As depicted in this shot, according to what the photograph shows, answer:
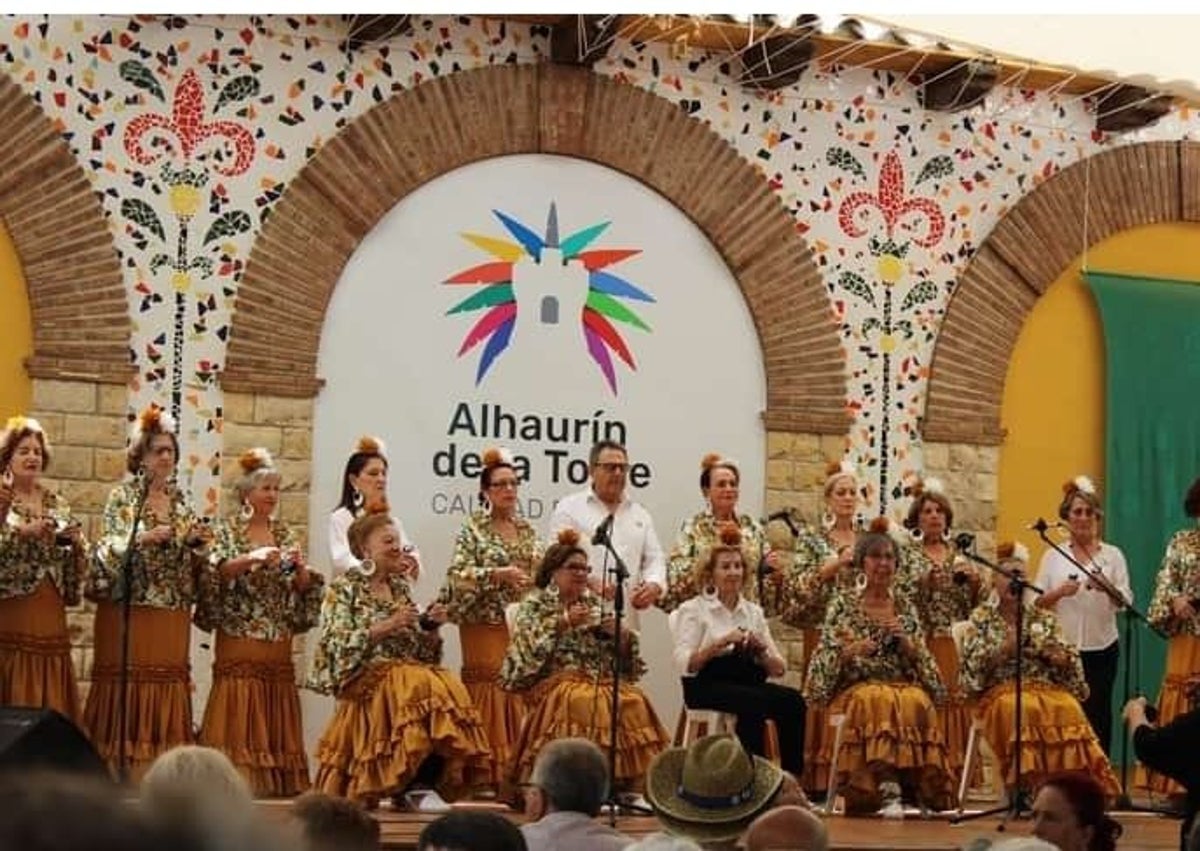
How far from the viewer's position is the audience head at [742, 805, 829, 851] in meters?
3.67

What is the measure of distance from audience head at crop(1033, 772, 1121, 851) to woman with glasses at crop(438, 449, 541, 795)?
379 cm

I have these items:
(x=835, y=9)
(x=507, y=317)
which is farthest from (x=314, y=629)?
(x=835, y=9)

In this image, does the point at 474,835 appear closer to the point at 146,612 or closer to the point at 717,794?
the point at 717,794

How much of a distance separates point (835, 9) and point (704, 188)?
12.8 feet

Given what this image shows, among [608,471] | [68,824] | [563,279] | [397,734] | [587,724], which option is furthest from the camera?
[563,279]

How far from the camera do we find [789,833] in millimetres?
3678

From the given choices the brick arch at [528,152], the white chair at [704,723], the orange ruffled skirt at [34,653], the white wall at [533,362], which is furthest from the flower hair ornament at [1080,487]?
the orange ruffled skirt at [34,653]

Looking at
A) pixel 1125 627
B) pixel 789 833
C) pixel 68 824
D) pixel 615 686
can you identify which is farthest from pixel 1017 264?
pixel 68 824

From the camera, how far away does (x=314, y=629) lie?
8.86 meters

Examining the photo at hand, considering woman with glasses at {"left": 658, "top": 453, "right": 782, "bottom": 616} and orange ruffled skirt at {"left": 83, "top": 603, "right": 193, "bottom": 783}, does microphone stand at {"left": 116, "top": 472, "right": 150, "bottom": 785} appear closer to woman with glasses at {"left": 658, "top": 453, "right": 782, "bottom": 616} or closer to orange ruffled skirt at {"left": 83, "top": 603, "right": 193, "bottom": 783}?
orange ruffled skirt at {"left": 83, "top": 603, "right": 193, "bottom": 783}

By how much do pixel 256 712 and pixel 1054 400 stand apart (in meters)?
4.83

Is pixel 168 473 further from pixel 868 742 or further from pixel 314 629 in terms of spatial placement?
pixel 868 742

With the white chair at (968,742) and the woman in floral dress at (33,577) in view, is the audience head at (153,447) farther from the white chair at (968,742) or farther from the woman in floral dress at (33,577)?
the white chair at (968,742)

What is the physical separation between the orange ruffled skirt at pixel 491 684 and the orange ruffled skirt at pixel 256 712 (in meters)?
0.76
